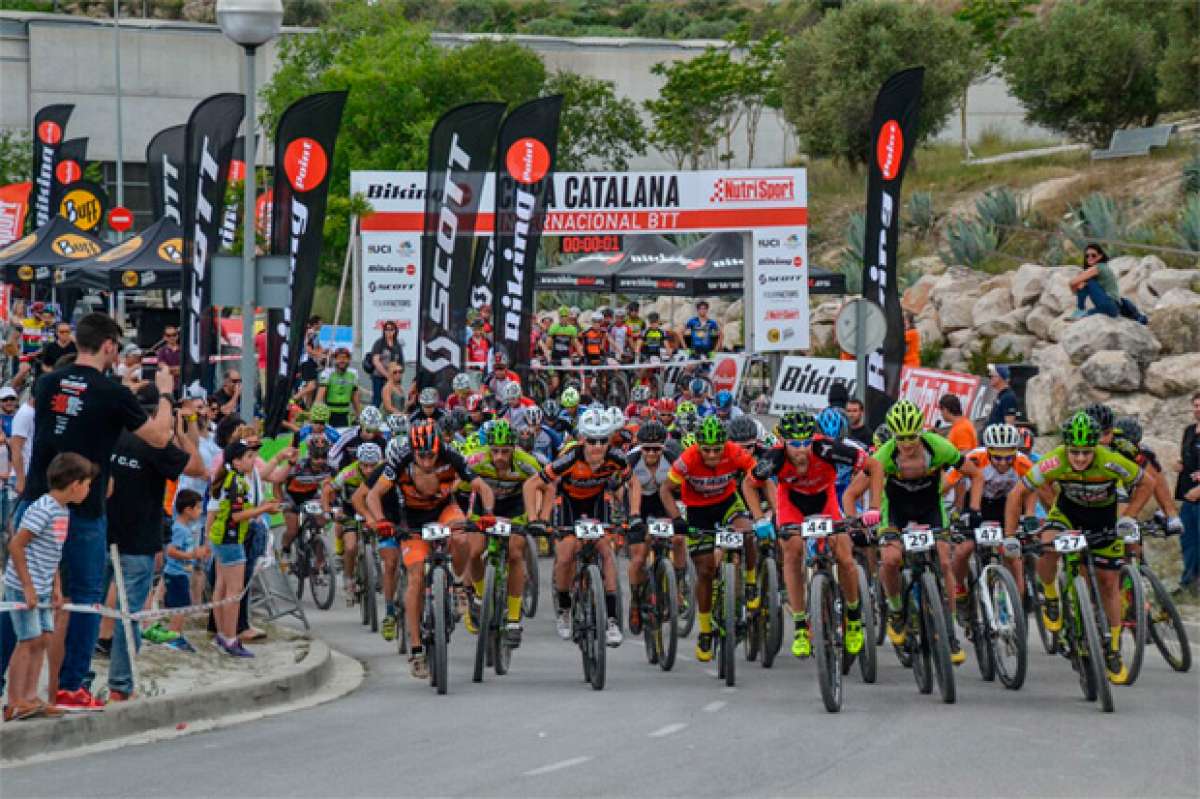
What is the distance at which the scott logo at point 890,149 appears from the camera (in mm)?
24047

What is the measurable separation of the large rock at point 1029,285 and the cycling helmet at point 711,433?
1893 centimetres

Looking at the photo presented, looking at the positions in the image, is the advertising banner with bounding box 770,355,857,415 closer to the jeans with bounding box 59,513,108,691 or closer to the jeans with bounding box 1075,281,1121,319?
the jeans with bounding box 1075,281,1121,319

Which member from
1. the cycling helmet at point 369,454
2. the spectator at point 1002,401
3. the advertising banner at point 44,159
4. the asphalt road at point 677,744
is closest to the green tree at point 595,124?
the advertising banner at point 44,159

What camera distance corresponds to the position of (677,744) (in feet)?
36.6

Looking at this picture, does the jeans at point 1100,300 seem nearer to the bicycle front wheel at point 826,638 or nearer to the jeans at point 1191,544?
the jeans at point 1191,544

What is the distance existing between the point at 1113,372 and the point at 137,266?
58.5 feet

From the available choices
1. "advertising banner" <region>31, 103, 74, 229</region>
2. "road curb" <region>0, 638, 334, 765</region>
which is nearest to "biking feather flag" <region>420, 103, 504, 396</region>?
"road curb" <region>0, 638, 334, 765</region>

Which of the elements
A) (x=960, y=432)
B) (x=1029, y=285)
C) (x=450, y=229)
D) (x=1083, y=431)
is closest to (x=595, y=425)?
(x=1083, y=431)

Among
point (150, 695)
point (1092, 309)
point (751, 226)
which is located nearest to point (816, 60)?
point (751, 226)

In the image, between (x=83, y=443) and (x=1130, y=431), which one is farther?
(x=1130, y=431)

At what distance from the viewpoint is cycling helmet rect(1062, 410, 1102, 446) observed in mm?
13305

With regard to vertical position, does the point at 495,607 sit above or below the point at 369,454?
below

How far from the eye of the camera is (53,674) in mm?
10836

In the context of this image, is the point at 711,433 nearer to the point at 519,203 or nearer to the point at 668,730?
the point at 668,730
